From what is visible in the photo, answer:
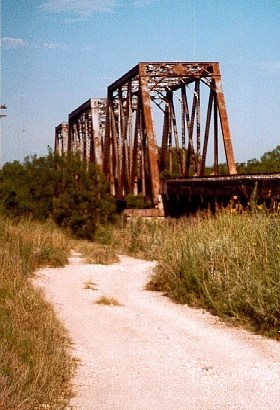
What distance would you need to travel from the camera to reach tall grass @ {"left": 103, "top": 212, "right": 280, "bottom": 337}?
969cm

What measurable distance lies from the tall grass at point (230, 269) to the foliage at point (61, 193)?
38.8ft

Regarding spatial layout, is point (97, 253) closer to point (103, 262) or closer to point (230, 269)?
point (103, 262)

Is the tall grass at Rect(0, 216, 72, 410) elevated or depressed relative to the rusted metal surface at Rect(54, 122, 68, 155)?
depressed

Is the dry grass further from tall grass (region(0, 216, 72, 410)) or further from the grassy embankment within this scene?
tall grass (region(0, 216, 72, 410))

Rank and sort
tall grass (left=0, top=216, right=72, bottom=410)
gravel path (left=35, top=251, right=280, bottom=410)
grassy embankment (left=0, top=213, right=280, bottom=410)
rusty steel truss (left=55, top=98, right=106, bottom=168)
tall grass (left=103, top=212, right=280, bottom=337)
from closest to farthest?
tall grass (left=0, top=216, right=72, bottom=410)
grassy embankment (left=0, top=213, right=280, bottom=410)
gravel path (left=35, top=251, right=280, bottom=410)
tall grass (left=103, top=212, right=280, bottom=337)
rusty steel truss (left=55, top=98, right=106, bottom=168)

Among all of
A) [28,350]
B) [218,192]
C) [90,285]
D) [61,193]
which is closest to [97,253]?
[218,192]

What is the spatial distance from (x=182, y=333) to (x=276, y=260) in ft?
5.53

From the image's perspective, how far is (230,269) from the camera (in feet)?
36.1

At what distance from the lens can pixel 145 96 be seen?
87.5ft

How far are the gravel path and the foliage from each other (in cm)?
1296

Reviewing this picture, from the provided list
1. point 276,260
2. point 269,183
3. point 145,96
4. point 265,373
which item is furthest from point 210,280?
point 145,96

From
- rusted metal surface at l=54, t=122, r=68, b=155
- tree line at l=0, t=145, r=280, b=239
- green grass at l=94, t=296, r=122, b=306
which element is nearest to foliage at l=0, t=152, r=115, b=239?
tree line at l=0, t=145, r=280, b=239

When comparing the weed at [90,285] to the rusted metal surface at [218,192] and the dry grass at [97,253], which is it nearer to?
the rusted metal surface at [218,192]

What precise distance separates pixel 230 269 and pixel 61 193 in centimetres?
1605
